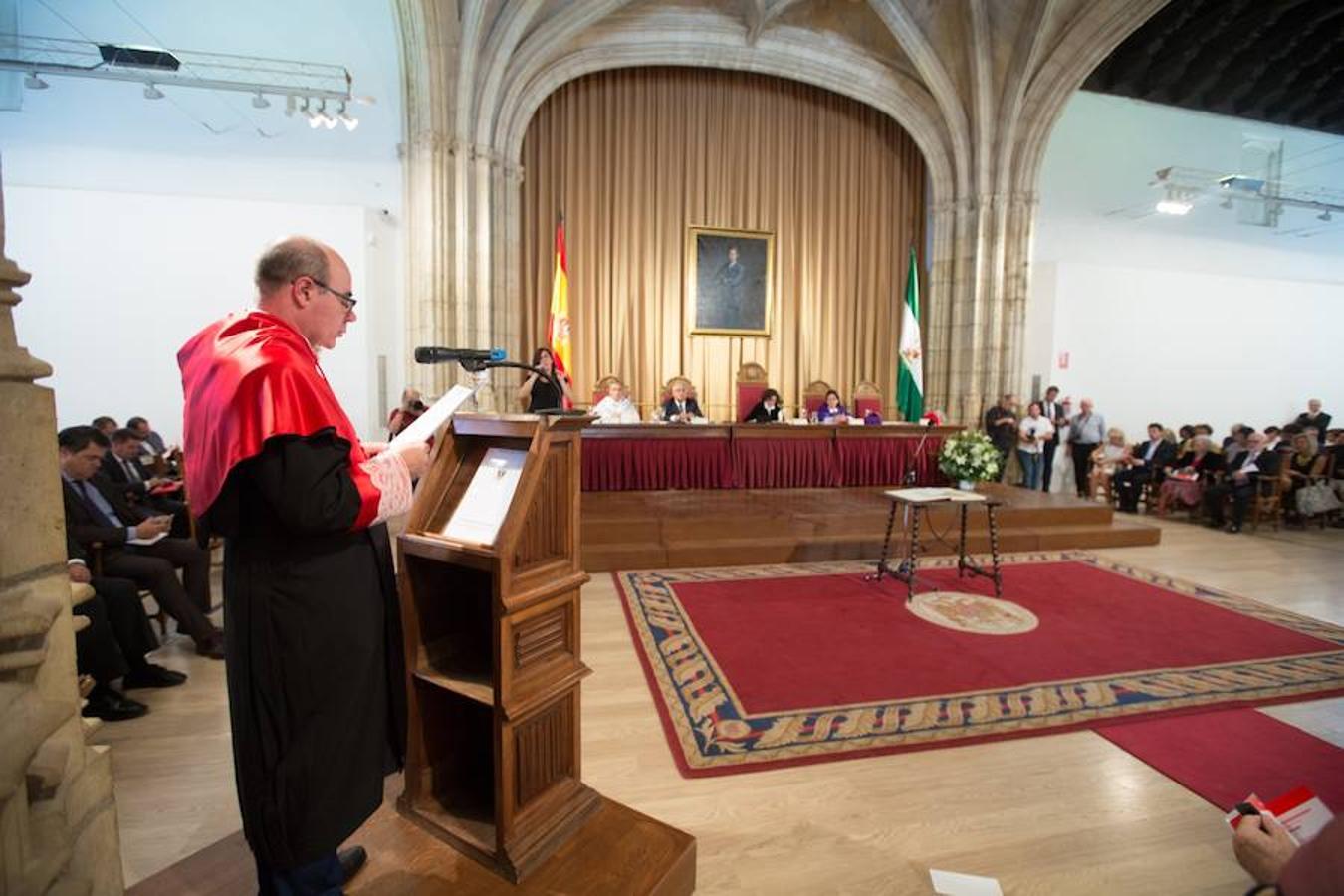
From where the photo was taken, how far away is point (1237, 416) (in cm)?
1152

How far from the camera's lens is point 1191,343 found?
10969 mm

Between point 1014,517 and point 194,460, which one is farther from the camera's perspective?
point 1014,517

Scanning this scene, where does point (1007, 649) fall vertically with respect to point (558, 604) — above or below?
below

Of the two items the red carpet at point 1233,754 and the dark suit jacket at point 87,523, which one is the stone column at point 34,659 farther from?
the red carpet at point 1233,754

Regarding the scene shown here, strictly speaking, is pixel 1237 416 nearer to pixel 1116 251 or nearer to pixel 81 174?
pixel 1116 251

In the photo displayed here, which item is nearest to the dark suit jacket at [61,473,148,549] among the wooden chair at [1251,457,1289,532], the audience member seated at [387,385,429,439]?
the audience member seated at [387,385,429,439]

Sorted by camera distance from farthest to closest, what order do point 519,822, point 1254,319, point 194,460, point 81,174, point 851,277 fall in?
1. point 1254,319
2. point 851,277
3. point 81,174
4. point 519,822
5. point 194,460

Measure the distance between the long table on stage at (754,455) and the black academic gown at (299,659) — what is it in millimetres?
4866

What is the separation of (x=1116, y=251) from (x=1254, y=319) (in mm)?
3305

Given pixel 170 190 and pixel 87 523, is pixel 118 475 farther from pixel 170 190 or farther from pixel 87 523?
pixel 170 190

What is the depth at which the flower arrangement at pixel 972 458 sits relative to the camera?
5.23 metres

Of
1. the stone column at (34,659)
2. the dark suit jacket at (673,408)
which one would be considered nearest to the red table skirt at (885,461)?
the dark suit jacket at (673,408)

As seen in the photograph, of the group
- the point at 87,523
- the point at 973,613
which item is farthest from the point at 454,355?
the point at 973,613

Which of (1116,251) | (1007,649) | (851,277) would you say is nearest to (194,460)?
(1007,649)
